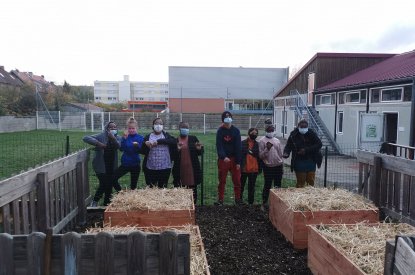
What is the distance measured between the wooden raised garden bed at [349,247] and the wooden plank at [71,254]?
93.9 inches

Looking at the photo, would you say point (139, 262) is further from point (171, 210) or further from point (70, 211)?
point (70, 211)

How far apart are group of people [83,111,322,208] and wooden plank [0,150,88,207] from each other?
1.27 meters

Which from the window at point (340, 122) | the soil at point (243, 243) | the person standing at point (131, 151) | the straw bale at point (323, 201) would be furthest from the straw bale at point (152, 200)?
the window at point (340, 122)

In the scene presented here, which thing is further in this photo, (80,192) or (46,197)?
(80,192)

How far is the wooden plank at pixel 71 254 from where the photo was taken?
7.55ft

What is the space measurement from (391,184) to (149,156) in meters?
4.21

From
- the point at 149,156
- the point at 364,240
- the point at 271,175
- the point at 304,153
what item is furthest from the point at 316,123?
the point at 364,240

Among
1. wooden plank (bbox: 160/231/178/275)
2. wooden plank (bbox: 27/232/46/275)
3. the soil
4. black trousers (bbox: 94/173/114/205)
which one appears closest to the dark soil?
the soil

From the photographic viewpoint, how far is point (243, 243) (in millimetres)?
5316

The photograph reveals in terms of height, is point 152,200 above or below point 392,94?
below

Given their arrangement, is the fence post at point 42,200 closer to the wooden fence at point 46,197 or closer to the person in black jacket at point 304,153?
the wooden fence at point 46,197

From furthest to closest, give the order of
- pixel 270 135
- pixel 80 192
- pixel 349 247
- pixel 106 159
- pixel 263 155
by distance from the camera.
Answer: pixel 270 135 < pixel 263 155 < pixel 106 159 < pixel 80 192 < pixel 349 247

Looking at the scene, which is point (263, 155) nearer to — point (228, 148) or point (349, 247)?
point (228, 148)

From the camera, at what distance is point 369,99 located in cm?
1780
